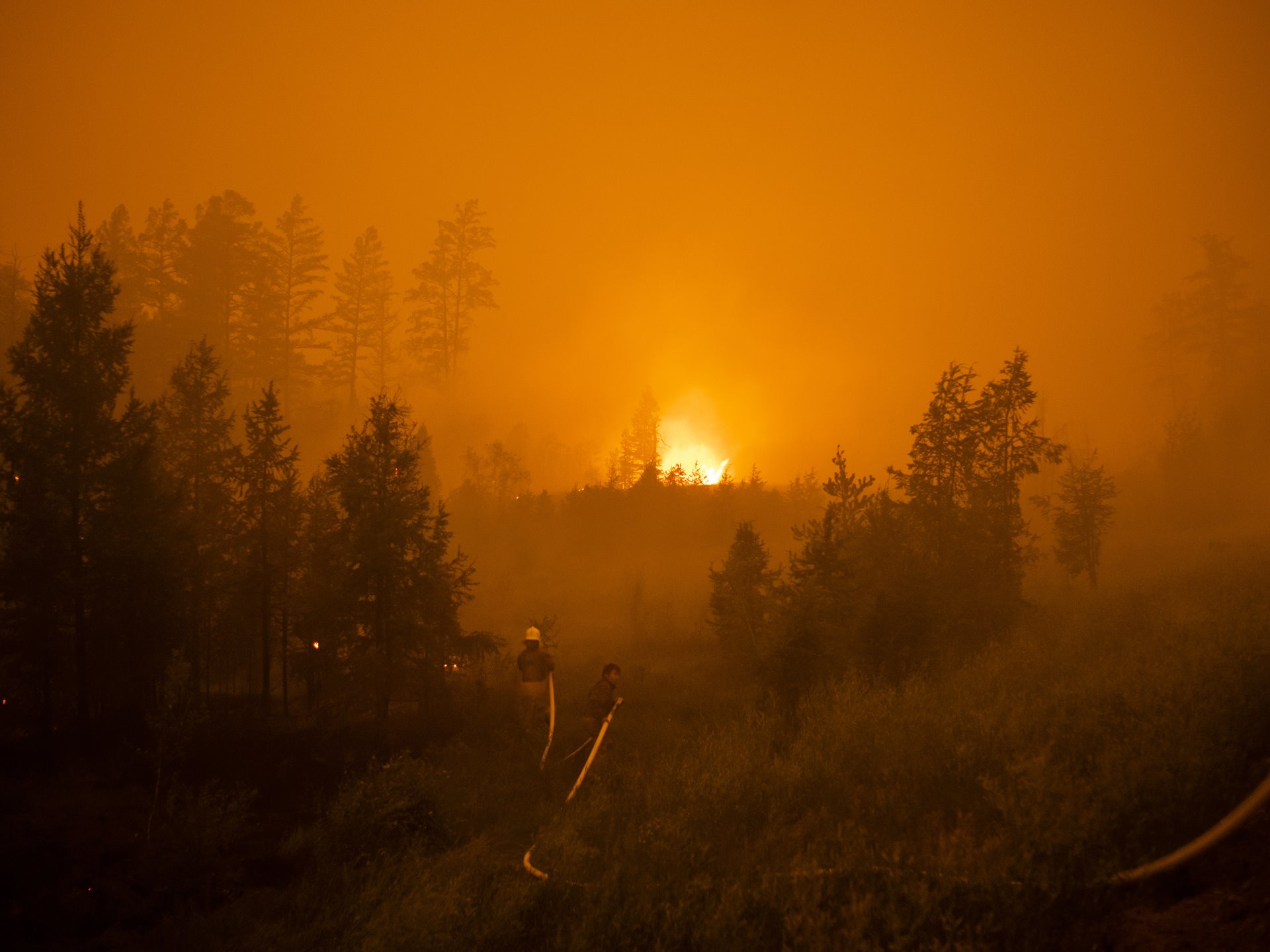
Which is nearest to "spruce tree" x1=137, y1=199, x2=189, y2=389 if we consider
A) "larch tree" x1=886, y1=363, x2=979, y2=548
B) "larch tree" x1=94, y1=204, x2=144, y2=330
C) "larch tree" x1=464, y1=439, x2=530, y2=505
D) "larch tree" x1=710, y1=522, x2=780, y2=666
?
"larch tree" x1=94, y1=204, x2=144, y2=330

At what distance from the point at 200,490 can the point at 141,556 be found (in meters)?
5.50

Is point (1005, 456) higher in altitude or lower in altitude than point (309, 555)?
higher

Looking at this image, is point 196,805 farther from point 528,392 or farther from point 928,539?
point 528,392

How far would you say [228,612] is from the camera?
17.9 m

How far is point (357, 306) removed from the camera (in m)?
63.2

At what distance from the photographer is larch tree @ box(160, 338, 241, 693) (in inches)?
666

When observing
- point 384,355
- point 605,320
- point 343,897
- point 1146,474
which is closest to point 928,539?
point 343,897

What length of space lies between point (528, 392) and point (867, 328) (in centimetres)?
12859

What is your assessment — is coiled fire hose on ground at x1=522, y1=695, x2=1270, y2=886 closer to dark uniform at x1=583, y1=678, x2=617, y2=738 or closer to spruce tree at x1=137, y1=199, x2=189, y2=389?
dark uniform at x1=583, y1=678, x2=617, y2=738

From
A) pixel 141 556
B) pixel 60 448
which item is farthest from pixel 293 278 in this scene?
pixel 141 556

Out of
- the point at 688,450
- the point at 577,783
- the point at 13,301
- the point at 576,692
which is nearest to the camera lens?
the point at 577,783

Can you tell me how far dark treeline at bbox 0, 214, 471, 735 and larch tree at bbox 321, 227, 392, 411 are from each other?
45.2 metres

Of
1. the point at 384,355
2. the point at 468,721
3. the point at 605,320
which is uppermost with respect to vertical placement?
the point at 605,320

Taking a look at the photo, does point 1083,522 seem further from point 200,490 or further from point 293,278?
point 293,278
